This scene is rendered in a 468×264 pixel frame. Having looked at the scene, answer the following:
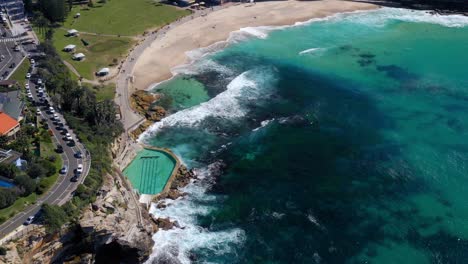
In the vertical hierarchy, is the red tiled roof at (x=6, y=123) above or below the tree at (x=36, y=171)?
above

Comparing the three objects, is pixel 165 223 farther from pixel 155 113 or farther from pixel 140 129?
pixel 155 113

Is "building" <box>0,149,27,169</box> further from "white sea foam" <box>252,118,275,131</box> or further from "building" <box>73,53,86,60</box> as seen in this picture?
"building" <box>73,53,86,60</box>

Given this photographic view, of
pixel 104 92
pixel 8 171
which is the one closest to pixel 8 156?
pixel 8 171

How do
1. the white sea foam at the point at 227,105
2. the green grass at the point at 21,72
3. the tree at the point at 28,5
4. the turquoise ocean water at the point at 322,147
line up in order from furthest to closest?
the tree at the point at 28,5 → the white sea foam at the point at 227,105 → the green grass at the point at 21,72 → the turquoise ocean water at the point at 322,147

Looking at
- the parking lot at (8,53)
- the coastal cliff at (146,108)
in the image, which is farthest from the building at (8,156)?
the parking lot at (8,53)

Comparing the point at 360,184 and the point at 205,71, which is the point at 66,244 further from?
the point at 205,71

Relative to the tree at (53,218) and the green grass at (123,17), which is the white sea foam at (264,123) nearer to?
the tree at (53,218)

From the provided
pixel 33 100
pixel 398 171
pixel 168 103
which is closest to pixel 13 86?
pixel 33 100
